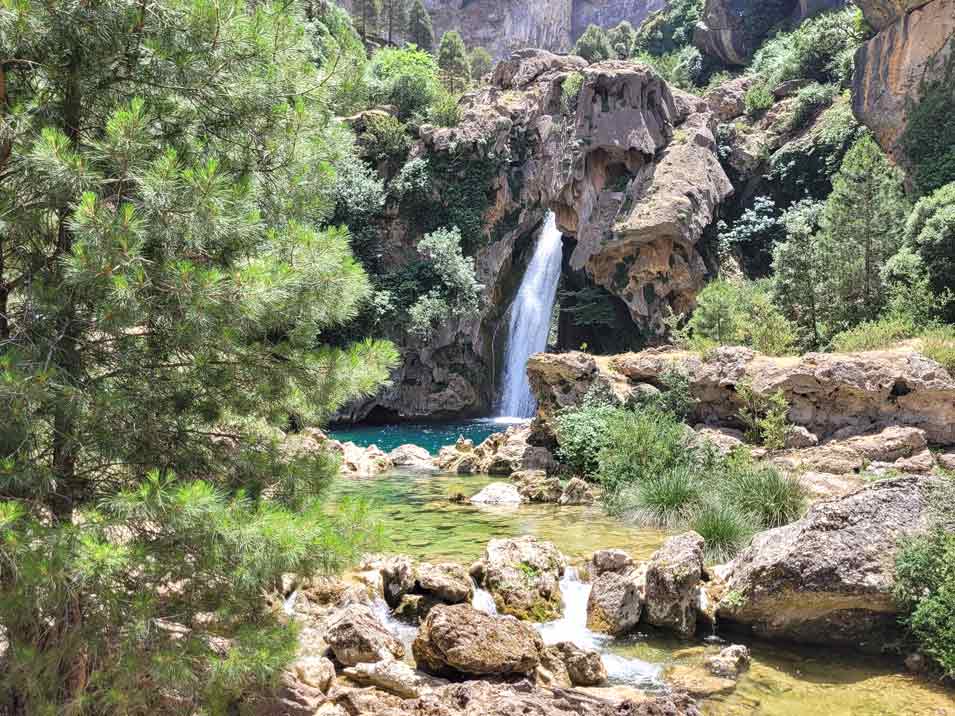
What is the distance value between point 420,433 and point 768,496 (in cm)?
1856

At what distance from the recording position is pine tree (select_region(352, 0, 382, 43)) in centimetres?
5384

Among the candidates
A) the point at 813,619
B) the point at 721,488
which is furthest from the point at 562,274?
the point at 813,619

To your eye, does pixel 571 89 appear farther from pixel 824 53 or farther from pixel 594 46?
pixel 594 46

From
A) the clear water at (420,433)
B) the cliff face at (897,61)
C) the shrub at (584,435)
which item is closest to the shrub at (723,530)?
the shrub at (584,435)

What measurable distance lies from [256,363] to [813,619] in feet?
17.8

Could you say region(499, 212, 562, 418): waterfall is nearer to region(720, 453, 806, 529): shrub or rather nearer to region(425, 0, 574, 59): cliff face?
region(720, 453, 806, 529): shrub

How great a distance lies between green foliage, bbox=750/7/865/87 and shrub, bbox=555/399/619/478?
22736mm

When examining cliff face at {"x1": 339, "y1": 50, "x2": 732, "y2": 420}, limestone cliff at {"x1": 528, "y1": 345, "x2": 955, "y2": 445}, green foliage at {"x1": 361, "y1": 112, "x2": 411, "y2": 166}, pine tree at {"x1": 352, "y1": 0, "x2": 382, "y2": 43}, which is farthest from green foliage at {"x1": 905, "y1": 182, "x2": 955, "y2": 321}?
pine tree at {"x1": 352, "y1": 0, "x2": 382, "y2": 43}

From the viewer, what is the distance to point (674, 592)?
6809 mm

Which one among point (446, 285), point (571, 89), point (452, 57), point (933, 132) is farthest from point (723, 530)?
point (452, 57)

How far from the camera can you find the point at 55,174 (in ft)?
11.1

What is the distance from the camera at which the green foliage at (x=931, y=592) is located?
5547mm

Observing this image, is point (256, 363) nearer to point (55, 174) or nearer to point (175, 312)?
point (175, 312)

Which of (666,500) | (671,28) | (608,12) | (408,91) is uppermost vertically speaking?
(608,12)
